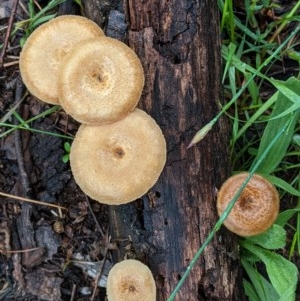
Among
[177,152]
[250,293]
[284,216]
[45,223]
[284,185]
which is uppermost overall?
[177,152]

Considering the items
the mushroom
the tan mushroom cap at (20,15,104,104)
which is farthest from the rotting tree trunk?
the tan mushroom cap at (20,15,104,104)

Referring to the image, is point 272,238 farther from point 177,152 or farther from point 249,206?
point 177,152

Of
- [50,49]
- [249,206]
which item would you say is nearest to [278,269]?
[249,206]

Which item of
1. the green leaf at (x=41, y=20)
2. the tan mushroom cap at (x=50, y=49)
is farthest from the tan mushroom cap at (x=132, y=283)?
the green leaf at (x=41, y=20)

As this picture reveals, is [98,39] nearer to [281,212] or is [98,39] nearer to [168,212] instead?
[168,212]

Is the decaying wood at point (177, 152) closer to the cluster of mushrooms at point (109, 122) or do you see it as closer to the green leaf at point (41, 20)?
→ the cluster of mushrooms at point (109, 122)
